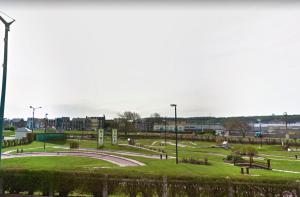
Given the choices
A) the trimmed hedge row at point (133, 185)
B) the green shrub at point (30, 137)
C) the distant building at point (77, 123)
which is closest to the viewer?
the trimmed hedge row at point (133, 185)

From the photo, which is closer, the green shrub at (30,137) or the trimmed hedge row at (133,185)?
the trimmed hedge row at (133,185)

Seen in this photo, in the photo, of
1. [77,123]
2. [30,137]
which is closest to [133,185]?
[30,137]

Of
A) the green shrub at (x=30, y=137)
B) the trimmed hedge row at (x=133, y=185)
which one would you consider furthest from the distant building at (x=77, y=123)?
the trimmed hedge row at (x=133, y=185)

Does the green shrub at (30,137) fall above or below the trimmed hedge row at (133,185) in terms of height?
below

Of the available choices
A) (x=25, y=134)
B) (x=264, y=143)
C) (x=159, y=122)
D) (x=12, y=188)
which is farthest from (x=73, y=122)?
(x=12, y=188)

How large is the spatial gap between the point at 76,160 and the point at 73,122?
149141 millimetres

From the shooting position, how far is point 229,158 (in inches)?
1425

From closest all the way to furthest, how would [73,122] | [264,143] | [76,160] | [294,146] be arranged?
1. [76,160]
2. [294,146]
3. [264,143]
4. [73,122]

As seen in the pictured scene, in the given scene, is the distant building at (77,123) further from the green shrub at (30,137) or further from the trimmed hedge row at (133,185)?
the trimmed hedge row at (133,185)

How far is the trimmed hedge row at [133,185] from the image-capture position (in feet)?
34.8

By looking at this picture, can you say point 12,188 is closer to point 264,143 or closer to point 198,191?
point 198,191

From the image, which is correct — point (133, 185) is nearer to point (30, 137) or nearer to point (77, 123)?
point (30, 137)

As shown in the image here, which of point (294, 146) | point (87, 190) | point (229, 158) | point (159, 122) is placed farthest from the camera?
point (159, 122)

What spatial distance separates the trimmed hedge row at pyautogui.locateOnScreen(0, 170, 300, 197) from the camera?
34.8 ft
